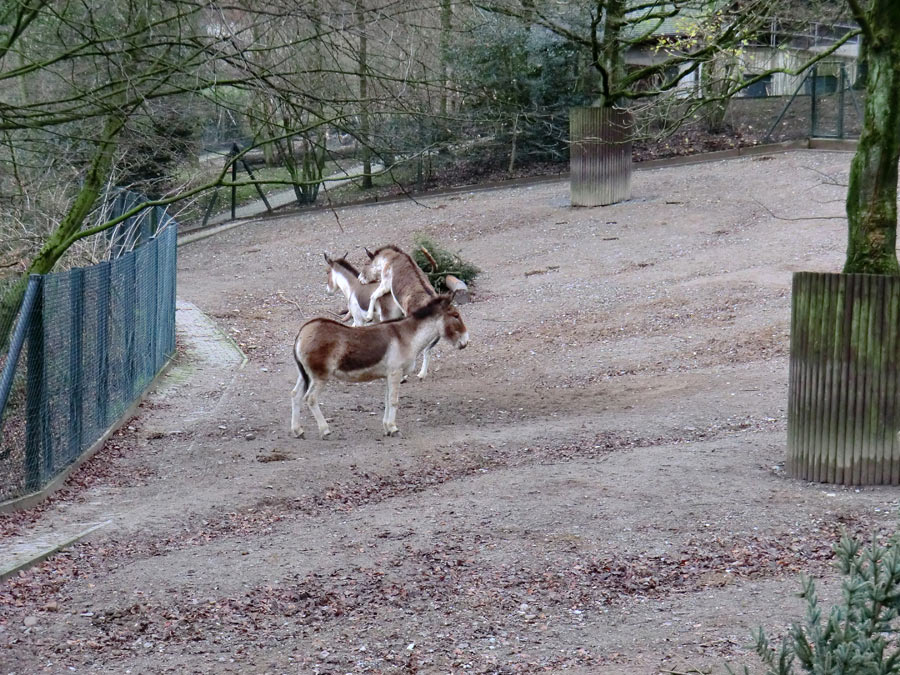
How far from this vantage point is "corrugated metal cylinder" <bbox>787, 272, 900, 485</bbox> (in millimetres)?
8273

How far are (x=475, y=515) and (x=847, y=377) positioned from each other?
309cm

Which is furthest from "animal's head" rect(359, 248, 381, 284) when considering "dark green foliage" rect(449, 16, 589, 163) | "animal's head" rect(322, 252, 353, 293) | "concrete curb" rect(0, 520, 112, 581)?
"dark green foliage" rect(449, 16, 589, 163)

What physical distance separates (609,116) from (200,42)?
1713 centimetres

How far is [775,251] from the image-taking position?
20438mm

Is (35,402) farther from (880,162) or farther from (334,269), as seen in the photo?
(334,269)

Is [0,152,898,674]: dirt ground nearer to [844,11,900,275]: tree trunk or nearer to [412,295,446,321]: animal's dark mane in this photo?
[412,295,446,321]: animal's dark mane

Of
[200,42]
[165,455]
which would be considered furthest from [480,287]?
[200,42]

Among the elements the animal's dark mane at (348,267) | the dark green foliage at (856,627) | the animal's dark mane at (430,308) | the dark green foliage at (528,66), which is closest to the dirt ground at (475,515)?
the animal's dark mane at (430,308)

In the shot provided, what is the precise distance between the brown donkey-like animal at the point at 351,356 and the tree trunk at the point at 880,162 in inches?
191

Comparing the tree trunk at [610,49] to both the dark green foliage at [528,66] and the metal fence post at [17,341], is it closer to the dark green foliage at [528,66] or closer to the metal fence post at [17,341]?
the dark green foliage at [528,66]

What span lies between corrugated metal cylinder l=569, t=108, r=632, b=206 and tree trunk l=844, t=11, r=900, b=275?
655 inches

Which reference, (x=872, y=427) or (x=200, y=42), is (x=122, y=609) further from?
(x=872, y=427)

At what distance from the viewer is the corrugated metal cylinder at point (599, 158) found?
25.3m

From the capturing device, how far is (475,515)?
8.12 metres
